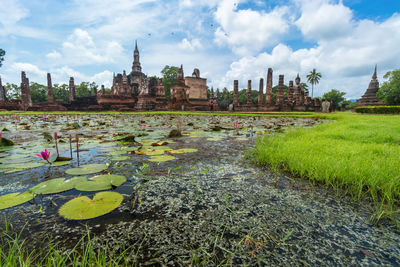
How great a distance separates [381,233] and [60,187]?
5.85 ft

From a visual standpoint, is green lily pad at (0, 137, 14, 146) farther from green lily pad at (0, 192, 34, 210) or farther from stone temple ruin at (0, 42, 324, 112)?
stone temple ruin at (0, 42, 324, 112)

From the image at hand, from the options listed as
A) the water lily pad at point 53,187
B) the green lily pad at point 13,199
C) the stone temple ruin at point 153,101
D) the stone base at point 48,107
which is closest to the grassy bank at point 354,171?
the water lily pad at point 53,187

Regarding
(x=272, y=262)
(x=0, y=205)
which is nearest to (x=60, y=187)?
(x=0, y=205)

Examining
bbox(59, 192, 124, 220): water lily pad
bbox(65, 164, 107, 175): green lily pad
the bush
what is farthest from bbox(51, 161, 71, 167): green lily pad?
the bush

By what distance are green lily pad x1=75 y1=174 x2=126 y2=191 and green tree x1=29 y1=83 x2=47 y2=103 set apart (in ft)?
189

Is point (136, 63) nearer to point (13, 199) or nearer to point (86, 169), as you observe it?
point (86, 169)

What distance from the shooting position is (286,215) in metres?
1.00

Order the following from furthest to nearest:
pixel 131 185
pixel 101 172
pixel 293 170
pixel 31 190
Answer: pixel 293 170
pixel 101 172
pixel 131 185
pixel 31 190

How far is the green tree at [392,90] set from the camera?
78.1 ft

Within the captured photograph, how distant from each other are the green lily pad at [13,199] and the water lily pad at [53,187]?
4 centimetres

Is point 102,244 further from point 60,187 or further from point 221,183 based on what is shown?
point 221,183

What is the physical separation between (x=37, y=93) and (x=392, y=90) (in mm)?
65898

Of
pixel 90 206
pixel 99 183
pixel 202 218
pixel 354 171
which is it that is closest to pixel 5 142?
pixel 99 183

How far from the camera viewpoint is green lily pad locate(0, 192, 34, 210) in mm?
1012
